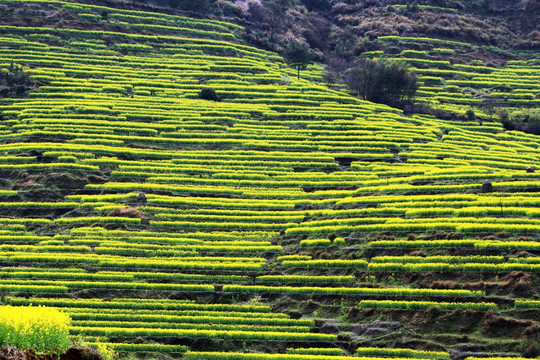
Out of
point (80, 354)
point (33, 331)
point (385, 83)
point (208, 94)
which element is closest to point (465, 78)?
point (385, 83)

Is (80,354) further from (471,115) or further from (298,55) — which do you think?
(298,55)

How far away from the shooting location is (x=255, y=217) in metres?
54.8

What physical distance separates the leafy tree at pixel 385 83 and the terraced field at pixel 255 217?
5.27 metres

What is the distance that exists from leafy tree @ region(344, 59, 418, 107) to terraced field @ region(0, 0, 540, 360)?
5267 mm

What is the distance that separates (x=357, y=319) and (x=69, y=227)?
2635 centimetres

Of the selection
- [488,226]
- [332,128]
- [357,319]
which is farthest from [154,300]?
[332,128]

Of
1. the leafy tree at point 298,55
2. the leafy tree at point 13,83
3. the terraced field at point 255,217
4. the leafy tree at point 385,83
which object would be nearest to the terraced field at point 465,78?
the leafy tree at point 385,83

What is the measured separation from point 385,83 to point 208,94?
83.8ft

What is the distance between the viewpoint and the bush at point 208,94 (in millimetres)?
86688

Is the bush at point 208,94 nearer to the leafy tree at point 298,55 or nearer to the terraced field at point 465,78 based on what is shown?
the leafy tree at point 298,55

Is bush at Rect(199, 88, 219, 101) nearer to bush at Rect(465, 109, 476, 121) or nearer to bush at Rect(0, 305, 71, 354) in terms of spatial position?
bush at Rect(465, 109, 476, 121)

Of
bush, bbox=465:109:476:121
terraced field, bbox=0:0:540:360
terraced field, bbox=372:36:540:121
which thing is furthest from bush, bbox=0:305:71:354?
terraced field, bbox=372:36:540:121

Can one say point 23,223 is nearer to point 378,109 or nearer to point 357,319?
point 357,319

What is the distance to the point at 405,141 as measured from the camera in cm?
7538
